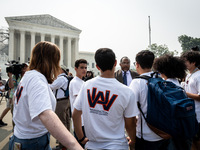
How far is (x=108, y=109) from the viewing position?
1.60 m

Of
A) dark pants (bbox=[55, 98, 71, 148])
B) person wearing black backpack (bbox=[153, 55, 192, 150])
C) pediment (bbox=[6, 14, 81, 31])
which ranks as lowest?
dark pants (bbox=[55, 98, 71, 148])

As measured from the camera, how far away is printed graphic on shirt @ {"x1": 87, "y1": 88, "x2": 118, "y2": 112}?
62.6 inches

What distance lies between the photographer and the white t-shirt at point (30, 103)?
1.19m

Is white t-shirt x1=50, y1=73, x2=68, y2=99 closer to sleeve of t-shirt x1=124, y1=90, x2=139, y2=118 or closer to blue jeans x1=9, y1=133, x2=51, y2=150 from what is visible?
blue jeans x1=9, y1=133, x2=51, y2=150

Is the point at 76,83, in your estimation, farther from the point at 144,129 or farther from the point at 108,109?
the point at 144,129

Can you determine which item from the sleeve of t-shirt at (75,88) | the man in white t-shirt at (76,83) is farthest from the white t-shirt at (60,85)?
the sleeve of t-shirt at (75,88)

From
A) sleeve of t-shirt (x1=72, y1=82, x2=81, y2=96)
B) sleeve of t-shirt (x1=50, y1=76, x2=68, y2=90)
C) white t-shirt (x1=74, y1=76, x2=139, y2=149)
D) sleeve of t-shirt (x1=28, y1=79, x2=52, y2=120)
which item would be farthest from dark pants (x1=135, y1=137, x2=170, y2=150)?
sleeve of t-shirt (x1=50, y1=76, x2=68, y2=90)

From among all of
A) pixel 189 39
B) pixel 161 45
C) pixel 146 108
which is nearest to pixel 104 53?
pixel 146 108

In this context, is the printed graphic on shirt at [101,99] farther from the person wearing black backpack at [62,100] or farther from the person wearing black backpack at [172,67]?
the person wearing black backpack at [62,100]

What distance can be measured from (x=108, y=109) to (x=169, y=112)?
2.31 ft

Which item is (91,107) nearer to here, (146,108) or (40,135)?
(40,135)

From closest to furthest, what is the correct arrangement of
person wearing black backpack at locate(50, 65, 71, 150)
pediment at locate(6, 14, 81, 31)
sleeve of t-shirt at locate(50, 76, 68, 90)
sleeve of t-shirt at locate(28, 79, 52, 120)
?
1. sleeve of t-shirt at locate(28, 79, 52, 120)
2. sleeve of t-shirt at locate(50, 76, 68, 90)
3. person wearing black backpack at locate(50, 65, 71, 150)
4. pediment at locate(6, 14, 81, 31)

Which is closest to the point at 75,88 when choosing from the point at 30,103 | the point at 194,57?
the point at 30,103

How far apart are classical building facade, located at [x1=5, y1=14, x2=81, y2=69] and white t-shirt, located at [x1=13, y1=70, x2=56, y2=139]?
4368cm
